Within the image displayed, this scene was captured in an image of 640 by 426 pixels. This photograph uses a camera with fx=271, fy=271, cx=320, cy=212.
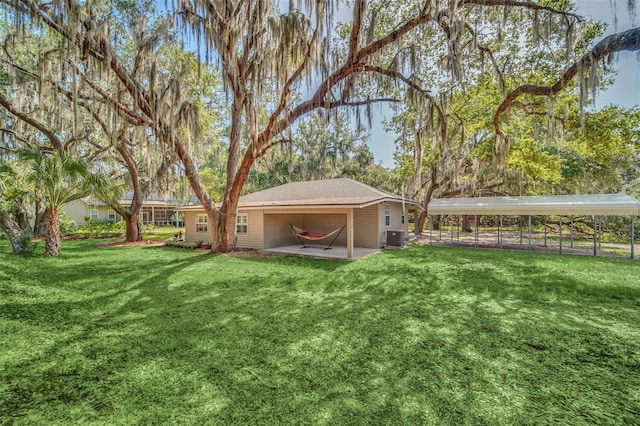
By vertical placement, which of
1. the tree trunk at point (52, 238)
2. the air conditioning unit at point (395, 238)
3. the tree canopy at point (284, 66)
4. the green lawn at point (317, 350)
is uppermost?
the tree canopy at point (284, 66)

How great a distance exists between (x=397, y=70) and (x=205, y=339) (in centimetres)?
634

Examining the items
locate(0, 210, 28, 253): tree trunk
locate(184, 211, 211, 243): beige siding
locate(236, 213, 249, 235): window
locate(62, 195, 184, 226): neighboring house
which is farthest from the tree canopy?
locate(62, 195, 184, 226): neighboring house

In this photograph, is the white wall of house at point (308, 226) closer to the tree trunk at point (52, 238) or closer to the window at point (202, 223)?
the window at point (202, 223)

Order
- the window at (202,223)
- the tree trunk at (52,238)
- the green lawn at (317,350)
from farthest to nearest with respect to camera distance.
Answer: the window at (202,223)
the tree trunk at (52,238)
the green lawn at (317,350)

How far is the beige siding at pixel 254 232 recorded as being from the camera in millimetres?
10188

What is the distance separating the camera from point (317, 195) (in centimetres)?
1067

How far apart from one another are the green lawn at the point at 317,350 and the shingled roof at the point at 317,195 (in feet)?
13.0

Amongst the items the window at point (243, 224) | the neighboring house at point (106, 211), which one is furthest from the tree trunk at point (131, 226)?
the neighboring house at point (106, 211)

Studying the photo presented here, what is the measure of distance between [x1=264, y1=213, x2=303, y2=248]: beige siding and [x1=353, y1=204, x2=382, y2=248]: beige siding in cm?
270

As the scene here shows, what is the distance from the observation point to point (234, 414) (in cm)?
188

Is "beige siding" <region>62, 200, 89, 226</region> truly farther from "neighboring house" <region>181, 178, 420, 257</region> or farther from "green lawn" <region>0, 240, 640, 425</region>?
"green lawn" <region>0, 240, 640, 425</region>

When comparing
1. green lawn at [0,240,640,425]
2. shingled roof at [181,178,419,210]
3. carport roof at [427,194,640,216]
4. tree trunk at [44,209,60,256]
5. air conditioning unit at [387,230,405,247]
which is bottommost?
green lawn at [0,240,640,425]

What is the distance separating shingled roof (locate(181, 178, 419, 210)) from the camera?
30.0 ft

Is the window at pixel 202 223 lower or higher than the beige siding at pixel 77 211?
lower
